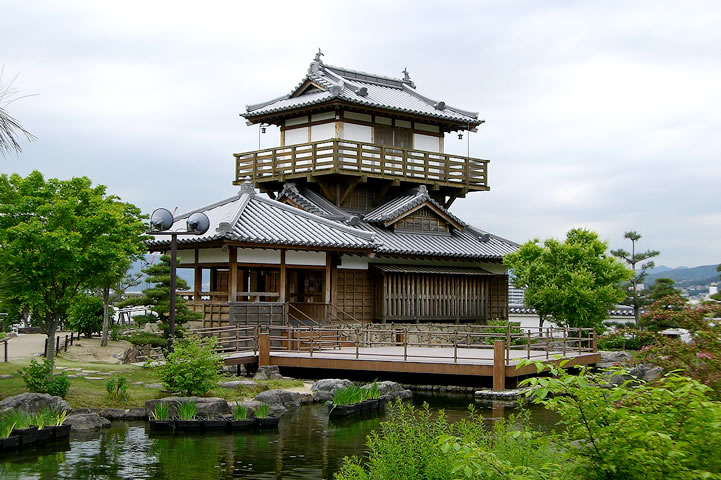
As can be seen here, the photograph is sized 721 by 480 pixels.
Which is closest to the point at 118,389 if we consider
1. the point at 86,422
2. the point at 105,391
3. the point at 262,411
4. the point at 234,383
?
the point at 105,391

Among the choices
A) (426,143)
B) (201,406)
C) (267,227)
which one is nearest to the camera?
(201,406)

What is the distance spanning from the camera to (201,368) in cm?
1766

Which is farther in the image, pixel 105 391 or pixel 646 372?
pixel 646 372

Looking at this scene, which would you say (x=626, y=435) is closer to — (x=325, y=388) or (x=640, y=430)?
(x=640, y=430)

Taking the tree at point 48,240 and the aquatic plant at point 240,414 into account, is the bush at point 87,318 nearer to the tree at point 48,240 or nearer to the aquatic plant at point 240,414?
the tree at point 48,240

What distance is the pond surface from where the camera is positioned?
41.3ft

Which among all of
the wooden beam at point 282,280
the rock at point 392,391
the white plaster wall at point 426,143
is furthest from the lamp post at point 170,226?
the white plaster wall at point 426,143

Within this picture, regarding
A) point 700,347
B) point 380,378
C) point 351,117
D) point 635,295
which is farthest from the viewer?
point 635,295

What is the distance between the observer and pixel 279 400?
61.8 ft

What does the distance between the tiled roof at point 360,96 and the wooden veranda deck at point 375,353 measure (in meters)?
10.8

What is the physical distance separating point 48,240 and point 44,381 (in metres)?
3.11

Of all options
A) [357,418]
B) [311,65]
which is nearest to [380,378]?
[357,418]

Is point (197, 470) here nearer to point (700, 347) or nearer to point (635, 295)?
point (700, 347)

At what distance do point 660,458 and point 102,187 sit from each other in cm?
1683
